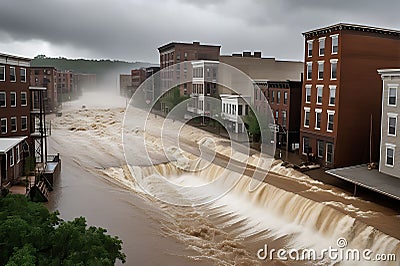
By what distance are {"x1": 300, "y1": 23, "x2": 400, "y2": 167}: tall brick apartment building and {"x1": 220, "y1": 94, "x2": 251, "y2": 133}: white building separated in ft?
46.4

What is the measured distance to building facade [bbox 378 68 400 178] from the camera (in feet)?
87.6

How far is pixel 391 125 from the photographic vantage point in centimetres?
2734

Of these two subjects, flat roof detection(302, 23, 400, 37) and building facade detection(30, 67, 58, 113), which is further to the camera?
building facade detection(30, 67, 58, 113)

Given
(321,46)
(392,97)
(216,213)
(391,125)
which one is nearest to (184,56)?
(321,46)

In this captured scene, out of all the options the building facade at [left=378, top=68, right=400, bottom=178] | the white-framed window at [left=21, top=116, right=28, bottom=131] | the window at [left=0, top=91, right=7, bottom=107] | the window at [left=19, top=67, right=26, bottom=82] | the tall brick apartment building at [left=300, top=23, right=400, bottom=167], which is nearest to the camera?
the building facade at [left=378, top=68, right=400, bottom=178]

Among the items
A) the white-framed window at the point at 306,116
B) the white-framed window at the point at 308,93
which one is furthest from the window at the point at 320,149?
the white-framed window at the point at 308,93

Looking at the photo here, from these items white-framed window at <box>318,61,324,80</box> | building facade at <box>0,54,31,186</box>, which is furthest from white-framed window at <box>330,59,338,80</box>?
building facade at <box>0,54,31,186</box>

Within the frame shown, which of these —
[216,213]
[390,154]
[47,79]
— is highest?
[47,79]

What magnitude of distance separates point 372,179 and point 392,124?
4.17m

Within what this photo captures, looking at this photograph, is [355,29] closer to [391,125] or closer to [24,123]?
[391,125]

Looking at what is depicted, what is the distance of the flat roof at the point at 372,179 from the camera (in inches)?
938

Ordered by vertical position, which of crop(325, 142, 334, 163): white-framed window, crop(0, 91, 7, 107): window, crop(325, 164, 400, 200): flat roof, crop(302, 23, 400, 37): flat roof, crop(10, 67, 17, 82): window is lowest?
crop(325, 164, 400, 200): flat roof

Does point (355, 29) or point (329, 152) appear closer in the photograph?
point (355, 29)

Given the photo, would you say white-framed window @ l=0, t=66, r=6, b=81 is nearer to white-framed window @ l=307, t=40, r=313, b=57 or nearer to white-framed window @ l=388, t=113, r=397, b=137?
white-framed window @ l=307, t=40, r=313, b=57
